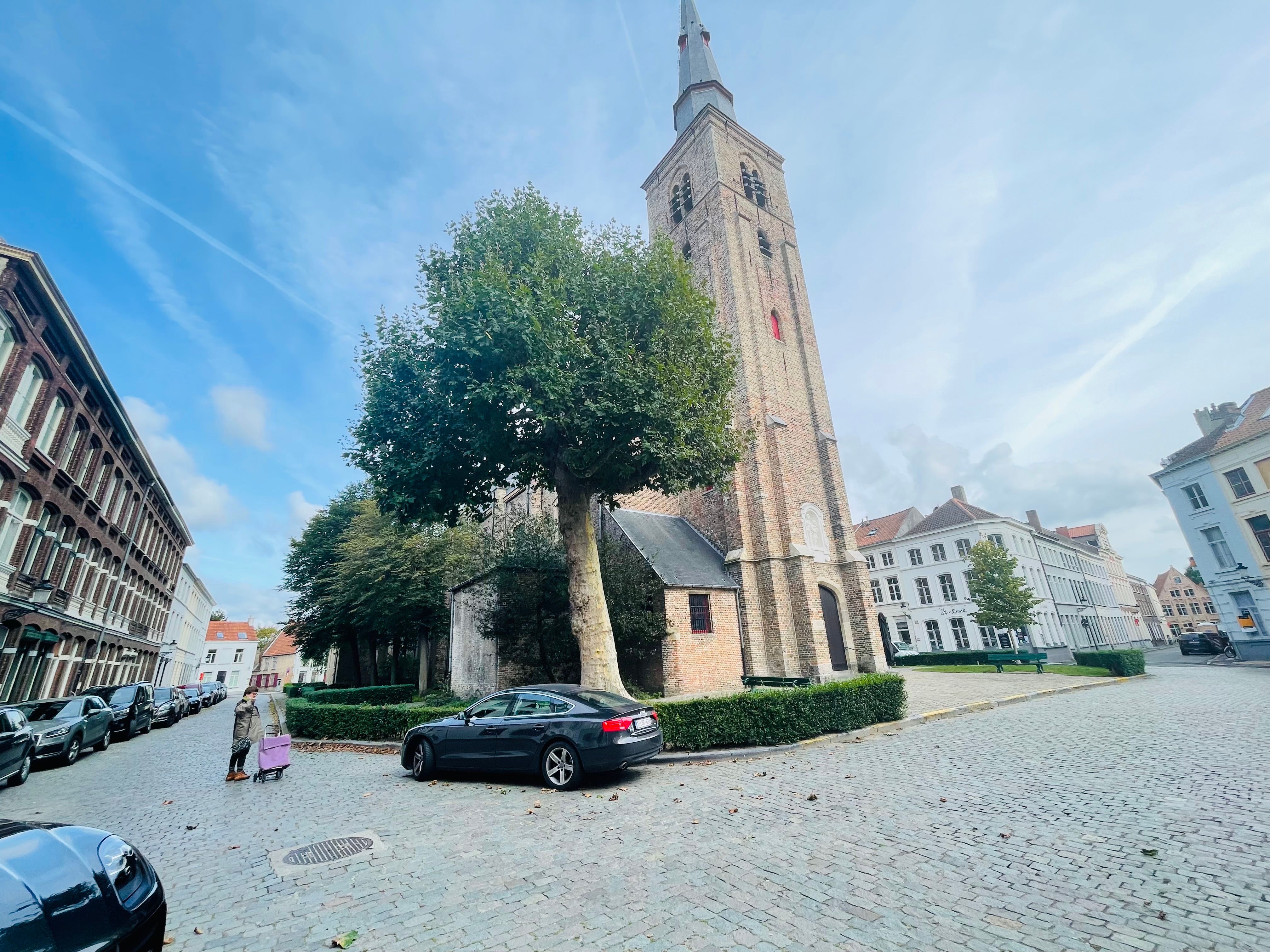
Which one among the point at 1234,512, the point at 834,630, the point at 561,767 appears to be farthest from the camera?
the point at 1234,512

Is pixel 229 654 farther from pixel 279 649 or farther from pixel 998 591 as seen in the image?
pixel 998 591

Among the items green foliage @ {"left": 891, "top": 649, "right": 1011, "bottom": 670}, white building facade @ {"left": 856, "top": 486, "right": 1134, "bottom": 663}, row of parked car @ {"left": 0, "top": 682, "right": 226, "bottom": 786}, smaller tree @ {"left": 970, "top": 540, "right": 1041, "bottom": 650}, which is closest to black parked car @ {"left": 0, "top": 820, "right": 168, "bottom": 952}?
row of parked car @ {"left": 0, "top": 682, "right": 226, "bottom": 786}

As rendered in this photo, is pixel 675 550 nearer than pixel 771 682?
No

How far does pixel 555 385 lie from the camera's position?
12.5 meters

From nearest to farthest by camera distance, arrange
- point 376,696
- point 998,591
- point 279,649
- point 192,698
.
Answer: point 376,696 → point 998,591 → point 192,698 → point 279,649

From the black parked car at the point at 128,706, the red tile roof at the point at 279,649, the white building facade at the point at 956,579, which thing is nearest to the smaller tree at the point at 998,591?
the white building facade at the point at 956,579

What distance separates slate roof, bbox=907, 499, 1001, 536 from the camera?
43.0 metres

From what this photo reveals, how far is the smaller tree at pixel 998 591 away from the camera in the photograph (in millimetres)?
31281

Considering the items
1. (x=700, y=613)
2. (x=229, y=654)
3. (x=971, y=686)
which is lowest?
(x=971, y=686)

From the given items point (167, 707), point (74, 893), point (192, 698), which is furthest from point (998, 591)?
point (192, 698)

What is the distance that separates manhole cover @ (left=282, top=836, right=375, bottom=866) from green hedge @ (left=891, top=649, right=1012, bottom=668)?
101 feet

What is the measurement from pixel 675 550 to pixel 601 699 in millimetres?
13311

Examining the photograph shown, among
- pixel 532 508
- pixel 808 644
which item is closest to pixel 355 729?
pixel 808 644

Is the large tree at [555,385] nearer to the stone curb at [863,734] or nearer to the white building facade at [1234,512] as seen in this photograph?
the stone curb at [863,734]
